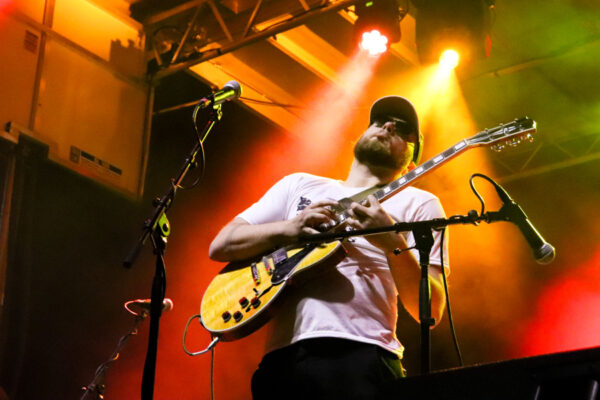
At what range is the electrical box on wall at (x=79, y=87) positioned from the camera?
18.7ft

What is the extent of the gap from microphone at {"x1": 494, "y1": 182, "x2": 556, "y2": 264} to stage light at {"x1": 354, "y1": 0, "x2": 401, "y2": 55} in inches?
138

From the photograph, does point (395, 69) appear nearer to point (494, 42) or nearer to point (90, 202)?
point (494, 42)

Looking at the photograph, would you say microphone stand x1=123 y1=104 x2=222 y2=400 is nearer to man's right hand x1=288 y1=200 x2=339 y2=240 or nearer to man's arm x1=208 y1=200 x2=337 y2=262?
man's arm x1=208 y1=200 x2=337 y2=262

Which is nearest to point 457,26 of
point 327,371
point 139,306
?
point 139,306

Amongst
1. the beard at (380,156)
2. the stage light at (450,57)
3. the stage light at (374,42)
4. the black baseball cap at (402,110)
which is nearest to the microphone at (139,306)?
the beard at (380,156)

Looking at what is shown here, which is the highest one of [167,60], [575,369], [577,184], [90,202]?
[167,60]

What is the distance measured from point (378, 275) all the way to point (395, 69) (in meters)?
4.95

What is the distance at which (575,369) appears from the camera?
5.32 feet

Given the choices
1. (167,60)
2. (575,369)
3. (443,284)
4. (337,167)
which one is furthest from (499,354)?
(575,369)

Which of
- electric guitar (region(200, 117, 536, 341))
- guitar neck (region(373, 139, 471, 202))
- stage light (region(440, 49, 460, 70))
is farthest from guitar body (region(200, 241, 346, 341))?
stage light (region(440, 49, 460, 70))

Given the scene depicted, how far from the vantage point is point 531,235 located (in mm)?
2396

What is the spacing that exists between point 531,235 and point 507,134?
702mm

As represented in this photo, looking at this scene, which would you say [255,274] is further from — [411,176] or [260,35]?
[260,35]

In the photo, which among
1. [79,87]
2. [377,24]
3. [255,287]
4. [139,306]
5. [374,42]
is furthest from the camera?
[79,87]
